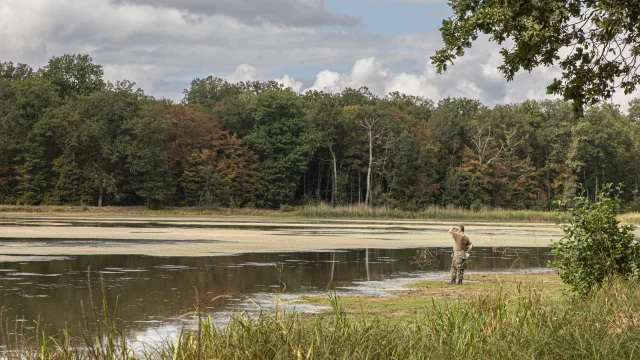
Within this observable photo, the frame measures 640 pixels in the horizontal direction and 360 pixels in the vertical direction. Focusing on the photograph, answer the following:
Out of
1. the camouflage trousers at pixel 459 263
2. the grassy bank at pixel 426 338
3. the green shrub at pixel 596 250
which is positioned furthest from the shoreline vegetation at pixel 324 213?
the grassy bank at pixel 426 338

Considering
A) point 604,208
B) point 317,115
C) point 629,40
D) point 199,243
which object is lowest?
point 199,243

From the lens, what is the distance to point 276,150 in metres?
92.6

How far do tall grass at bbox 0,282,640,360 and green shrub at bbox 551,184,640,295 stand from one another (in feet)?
12.8

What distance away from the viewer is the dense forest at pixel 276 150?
81.0m

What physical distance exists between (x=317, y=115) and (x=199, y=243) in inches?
2426

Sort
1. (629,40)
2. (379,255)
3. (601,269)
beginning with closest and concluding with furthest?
(601,269) < (629,40) < (379,255)

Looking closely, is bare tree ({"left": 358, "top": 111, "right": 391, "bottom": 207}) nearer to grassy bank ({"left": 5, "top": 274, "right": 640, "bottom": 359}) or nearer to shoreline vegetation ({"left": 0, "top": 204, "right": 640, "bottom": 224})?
shoreline vegetation ({"left": 0, "top": 204, "right": 640, "bottom": 224})

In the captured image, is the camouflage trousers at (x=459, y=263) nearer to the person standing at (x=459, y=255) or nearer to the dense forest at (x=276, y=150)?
the person standing at (x=459, y=255)

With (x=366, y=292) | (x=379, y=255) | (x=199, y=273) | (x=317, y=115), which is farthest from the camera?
(x=317, y=115)

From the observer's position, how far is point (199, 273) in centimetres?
2303

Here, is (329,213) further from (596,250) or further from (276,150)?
(596,250)

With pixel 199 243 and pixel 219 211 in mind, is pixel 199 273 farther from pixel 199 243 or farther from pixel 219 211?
pixel 219 211

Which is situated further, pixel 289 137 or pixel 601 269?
pixel 289 137

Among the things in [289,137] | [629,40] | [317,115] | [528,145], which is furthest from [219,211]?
[629,40]
